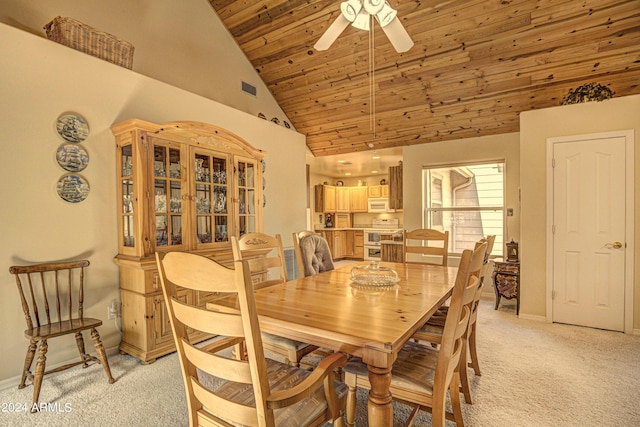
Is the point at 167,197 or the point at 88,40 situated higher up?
the point at 88,40

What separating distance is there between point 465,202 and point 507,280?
1.55m

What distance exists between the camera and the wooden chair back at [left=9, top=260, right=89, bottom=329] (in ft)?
7.17

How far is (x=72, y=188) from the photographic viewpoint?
2.52 m

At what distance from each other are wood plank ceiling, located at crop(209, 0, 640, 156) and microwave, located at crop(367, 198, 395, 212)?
3.28 meters

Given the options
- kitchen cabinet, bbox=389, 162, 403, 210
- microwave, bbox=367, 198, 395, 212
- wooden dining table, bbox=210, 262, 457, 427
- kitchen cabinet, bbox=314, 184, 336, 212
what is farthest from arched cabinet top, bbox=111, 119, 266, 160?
microwave, bbox=367, 198, 395, 212

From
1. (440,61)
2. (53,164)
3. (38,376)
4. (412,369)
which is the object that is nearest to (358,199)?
(440,61)

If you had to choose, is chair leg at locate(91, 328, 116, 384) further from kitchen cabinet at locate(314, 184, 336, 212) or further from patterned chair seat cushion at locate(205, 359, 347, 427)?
kitchen cabinet at locate(314, 184, 336, 212)

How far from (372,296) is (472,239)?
13.0 ft

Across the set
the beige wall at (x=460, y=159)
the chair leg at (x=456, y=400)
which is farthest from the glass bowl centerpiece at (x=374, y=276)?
the beige wall at (x=460, y=159)

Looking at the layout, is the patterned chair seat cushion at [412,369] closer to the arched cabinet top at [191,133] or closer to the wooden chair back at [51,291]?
the wooden chair back at [51,291]

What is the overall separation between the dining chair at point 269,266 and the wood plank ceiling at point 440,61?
2.61m

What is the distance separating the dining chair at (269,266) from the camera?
1.84m

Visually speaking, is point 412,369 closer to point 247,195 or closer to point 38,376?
point 38,376

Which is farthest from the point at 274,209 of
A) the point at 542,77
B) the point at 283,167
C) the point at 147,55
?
the point at 542,77
